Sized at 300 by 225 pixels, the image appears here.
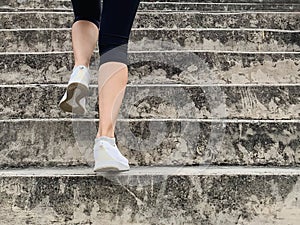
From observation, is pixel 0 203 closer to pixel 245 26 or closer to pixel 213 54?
pixel 213 54

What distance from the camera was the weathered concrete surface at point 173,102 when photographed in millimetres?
3049

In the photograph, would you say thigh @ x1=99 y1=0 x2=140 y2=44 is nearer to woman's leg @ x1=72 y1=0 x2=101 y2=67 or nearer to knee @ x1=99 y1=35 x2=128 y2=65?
knee @ x1=99 y1=35 x2=128 y2=65

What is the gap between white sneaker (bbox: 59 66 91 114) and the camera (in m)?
2.62

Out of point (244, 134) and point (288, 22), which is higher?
point (288, 22)

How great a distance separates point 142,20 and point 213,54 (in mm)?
997

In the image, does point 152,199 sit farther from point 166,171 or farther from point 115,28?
point 115,28

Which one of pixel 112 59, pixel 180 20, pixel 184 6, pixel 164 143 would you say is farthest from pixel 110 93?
pixel 184 6

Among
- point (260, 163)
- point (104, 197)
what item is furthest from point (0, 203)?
point (260, 163)

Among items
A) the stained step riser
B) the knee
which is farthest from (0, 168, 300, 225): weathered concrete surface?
the knee

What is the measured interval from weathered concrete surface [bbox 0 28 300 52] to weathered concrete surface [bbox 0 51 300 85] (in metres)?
0.37

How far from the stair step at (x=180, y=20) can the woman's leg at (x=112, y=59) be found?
5.86ft

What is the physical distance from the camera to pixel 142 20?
4.42 m

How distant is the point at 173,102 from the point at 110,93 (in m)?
0.59

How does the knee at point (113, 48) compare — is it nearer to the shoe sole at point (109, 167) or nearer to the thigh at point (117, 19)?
the thigh at point (117, 19)
